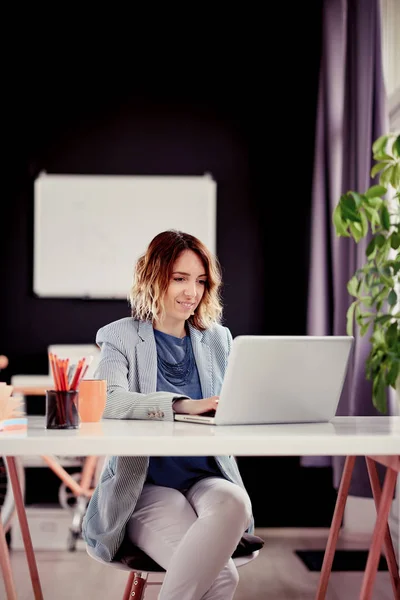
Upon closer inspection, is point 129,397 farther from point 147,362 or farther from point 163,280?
point 163,280

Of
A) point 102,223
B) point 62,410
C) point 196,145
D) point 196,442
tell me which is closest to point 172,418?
point 62,410

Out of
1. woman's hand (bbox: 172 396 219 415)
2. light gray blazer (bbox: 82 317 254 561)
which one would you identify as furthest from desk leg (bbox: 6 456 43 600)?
woman's hand (bbox: 172 396 219 415)

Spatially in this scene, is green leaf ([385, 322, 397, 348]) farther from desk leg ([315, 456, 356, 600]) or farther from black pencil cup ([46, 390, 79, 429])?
black pencil cup ([46, 390, 79, 429])

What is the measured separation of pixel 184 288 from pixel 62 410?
0.63 metres

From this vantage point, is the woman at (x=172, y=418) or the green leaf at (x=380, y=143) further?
the green leaf at (x=380, y=143)

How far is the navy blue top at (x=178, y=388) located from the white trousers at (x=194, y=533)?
1.9 inches

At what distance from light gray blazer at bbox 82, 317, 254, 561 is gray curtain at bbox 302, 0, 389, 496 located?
1180mm

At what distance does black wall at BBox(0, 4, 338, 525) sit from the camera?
4.52 metres

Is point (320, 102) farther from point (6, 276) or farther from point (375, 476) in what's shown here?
point (375, 476)

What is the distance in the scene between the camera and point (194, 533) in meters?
1.62

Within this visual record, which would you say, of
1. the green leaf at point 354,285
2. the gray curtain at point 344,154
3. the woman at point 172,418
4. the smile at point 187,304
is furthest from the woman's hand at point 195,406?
the gray curtain at point 344,154

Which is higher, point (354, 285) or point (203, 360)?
point (354, 285)

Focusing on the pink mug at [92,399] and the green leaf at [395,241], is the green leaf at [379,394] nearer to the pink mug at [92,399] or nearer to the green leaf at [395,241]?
the green leaf at [395,241]

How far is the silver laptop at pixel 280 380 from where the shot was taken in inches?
62.3
